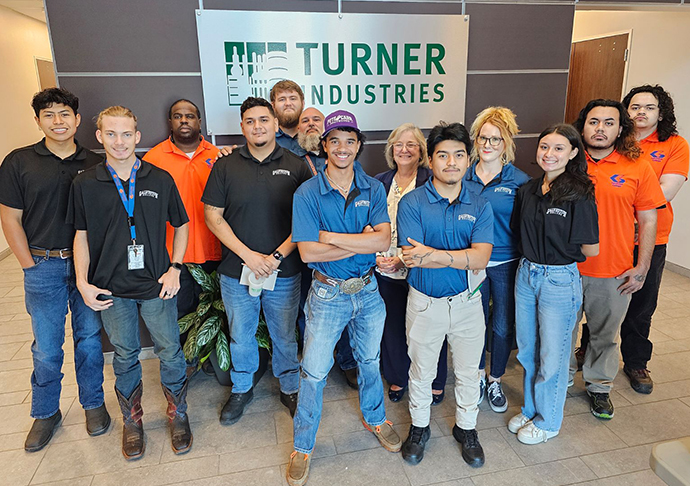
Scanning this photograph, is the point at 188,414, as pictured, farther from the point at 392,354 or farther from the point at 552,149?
the point at 552,149

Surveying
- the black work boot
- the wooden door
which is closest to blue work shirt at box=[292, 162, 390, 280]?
the black work boot

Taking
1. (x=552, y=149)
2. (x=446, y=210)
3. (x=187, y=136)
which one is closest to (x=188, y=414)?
(x=187, y=136)

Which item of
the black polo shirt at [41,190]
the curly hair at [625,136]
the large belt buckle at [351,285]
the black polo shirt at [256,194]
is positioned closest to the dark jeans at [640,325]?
the curly hair at [625,136]

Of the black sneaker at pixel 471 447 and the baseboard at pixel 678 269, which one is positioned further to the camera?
the baseboard at pixel 678 269

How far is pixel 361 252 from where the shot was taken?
2.04 metres

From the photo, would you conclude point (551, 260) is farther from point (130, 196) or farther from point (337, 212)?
point (130, 196)

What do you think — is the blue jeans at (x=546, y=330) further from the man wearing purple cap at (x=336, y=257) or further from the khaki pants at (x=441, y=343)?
the man wearing purple cap at (x=336, y=257)

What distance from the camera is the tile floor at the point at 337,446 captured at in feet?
7.30

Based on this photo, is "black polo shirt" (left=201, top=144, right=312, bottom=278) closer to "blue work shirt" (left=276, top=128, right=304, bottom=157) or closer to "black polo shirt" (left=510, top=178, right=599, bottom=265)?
"blue work shirt" (left=276, top=128, right=304, bottom=157)

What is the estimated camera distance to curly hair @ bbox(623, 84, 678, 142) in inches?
107

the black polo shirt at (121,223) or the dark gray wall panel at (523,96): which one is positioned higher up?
the dark gray wall panel at (523,96)

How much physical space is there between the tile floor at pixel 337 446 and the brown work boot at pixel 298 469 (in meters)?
0.06

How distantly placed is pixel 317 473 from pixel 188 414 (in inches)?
37.9

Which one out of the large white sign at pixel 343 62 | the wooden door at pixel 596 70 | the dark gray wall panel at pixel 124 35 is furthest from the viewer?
the wooden door at pixel 596 70
